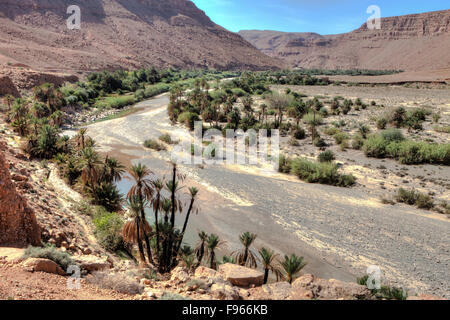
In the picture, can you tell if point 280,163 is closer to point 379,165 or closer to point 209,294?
point 379,165

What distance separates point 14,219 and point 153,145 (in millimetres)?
26061

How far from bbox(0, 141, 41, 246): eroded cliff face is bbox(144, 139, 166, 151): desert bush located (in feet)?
81.2

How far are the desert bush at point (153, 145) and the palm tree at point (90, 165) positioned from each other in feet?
55.4

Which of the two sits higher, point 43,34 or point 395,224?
point 43,34

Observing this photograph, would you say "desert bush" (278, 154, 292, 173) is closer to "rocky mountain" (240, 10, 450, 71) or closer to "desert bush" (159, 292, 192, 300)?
"desert bush" (159, 292, 192, 300)

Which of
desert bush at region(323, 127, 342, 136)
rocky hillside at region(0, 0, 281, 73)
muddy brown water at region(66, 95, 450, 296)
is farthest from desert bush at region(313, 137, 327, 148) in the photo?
rocky hillside at region(0, 0, 281, 73)

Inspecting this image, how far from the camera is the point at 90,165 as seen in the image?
1886 centimetres

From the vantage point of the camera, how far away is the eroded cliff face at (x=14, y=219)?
35.2 ft

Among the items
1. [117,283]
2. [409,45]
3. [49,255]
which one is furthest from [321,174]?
[409,45]

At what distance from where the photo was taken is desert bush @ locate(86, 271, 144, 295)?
8672mm

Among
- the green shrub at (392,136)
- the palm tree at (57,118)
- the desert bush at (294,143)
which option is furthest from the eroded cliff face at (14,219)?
the green shrub at (392,136)

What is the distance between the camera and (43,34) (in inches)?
3728
